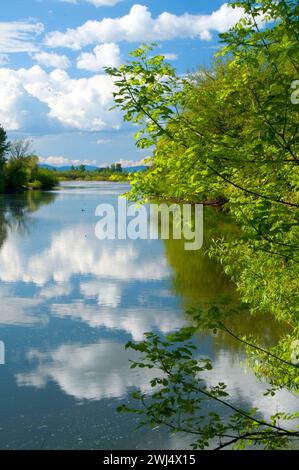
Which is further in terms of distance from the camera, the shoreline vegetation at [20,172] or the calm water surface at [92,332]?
the shoreline vegetation at [20,172]

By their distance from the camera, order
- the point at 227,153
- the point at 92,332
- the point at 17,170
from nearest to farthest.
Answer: the point at 227,153, the point at 92,332, the point at 17,170

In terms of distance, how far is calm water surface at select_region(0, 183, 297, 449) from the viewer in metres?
6.92

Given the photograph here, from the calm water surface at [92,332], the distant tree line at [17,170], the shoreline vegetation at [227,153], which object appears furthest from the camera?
the distant tree line at [17,170]

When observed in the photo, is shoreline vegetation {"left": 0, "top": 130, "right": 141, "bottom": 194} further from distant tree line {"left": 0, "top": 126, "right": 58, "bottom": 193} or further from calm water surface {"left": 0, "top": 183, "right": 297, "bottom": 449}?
calm water surface {"left": 0, "top": 183, "right": 297, "bottom": 449}

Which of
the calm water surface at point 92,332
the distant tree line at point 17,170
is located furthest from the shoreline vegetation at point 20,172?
the calm water surface at point 92,332

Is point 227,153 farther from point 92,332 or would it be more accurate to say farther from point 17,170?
point 17,170

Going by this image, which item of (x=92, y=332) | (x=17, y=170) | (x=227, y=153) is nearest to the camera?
(x=227, y=153)

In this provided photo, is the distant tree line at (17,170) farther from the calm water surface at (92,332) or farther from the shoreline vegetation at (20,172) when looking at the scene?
the calm water surface at (92,332)

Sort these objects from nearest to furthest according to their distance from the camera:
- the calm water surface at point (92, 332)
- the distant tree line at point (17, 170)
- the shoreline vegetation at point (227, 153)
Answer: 1. the shoreline vegetation at point (227, 153)
2. the calm water surface at point (92, 332)
3. the distant tree line at point (17, 170)

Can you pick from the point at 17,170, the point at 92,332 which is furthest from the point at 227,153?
the point at 17,170

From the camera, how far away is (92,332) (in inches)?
456

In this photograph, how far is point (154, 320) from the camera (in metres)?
12.7

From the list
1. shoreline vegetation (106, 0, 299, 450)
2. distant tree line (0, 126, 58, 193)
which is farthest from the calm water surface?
distant tree line (0, 126, 58, 193)

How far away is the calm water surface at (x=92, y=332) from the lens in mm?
6922
